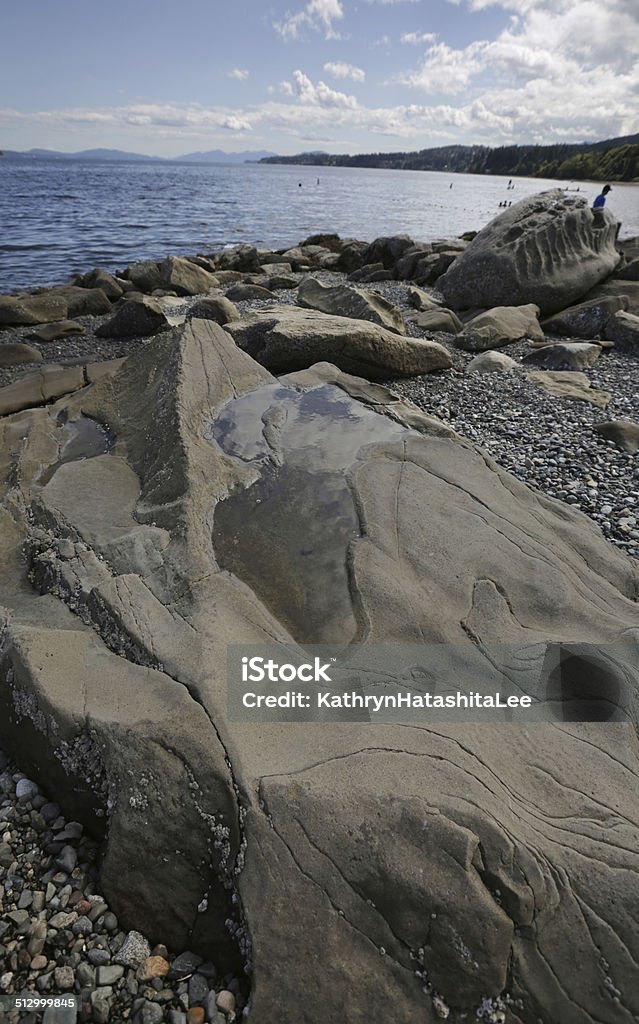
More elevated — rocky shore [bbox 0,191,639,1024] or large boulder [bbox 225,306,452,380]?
large boulder [bbox 225,306,452,380]

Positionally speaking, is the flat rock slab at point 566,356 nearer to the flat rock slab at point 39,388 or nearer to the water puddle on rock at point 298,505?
the water puddle on rock at point 298,505

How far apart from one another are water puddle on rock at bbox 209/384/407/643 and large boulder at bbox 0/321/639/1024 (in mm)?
22

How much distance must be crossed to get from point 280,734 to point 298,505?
1762mm

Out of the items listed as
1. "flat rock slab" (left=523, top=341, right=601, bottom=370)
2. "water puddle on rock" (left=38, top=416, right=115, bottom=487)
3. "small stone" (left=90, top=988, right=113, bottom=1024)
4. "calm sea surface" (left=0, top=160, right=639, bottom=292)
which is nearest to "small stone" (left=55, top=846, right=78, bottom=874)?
"small stone" (left=90, top=988, right=113, bottom=1024)

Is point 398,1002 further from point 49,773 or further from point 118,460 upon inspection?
point 118,460

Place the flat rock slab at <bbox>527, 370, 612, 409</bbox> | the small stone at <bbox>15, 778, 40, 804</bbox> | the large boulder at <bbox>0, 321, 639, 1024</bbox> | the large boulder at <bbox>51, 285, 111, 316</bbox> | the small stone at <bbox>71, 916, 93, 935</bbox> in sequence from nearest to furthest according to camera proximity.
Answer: the large boulder at <bbox>0, 321, 639, 1024</bbox>, the small stone at <bbox>71, 916, 93, 935</bbox>, the small stone at <bbox>15, 778, 40, 804</bbox>, the flat rock slab at <bbox>527, 370, 612, 409</bbox>, the large boulder at <bbox>51, 285, 111, 316</bbox>

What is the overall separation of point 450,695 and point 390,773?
0.57 m

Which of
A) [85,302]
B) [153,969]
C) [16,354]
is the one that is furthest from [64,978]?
[85,302]

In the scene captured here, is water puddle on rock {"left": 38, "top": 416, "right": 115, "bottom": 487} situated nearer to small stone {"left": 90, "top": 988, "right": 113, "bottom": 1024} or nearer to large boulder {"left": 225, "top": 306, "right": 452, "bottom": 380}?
large boulder {"left": 225, "top": 306, "right": 452, "bottom": 380}

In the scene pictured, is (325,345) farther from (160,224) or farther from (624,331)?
(160,224)

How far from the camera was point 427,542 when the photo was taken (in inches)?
145

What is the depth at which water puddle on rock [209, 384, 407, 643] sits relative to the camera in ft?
10.7

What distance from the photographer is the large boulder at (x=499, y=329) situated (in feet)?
34.4

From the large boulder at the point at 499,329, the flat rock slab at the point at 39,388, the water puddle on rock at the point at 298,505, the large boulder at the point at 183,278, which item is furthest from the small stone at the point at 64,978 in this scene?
the large boulder at the point at 183,278
